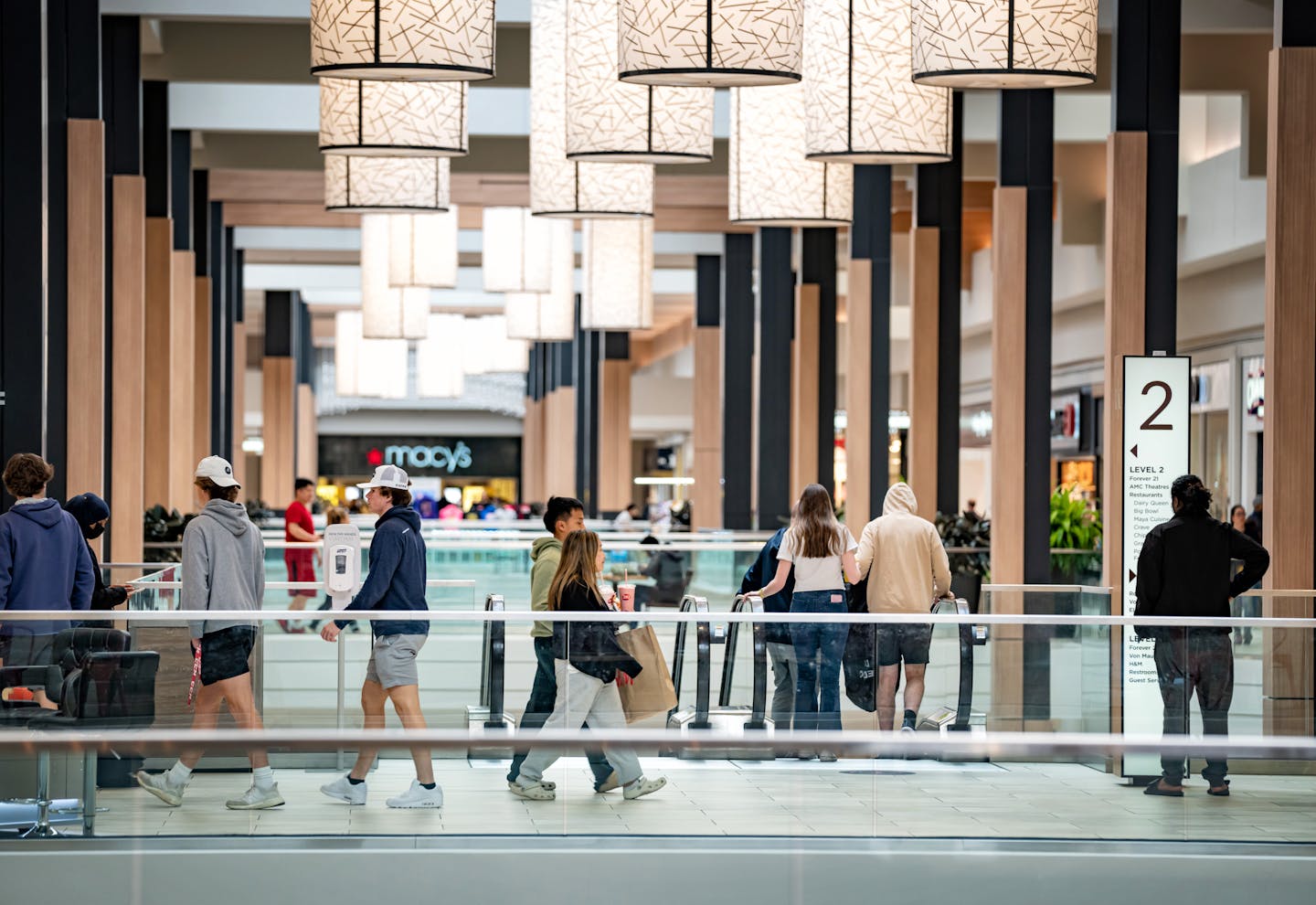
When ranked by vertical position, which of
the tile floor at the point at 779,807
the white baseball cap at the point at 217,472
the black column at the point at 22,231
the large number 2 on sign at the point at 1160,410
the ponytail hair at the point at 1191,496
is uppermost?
the black column at the point at 22,231

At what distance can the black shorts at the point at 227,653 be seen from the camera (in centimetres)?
770

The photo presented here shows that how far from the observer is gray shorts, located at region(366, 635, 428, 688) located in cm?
775

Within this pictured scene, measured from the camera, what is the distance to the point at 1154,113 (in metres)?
12.5

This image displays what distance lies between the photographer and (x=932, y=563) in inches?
376

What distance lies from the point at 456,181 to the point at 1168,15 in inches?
569

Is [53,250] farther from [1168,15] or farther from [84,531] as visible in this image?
[1168,15]

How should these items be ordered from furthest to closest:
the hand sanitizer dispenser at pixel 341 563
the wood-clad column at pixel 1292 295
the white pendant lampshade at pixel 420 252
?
the white pendant lampshade at pixel 420 252, the wood-clad column at pixel 1292 295, the hand sanitizer dispenser at pixel 341 563

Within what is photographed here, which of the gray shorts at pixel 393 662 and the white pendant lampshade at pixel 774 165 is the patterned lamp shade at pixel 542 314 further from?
the gray shorts at pixel 393 662

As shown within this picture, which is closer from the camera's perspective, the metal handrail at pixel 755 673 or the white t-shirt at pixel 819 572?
the metal handrail at pixel 755 673

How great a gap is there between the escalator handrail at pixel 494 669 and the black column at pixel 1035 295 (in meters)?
7.87

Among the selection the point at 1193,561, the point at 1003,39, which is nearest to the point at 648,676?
the point at 1003,39

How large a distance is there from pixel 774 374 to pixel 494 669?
17.4 meters

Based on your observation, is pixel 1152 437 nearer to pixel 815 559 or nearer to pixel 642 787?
pixel 815 559

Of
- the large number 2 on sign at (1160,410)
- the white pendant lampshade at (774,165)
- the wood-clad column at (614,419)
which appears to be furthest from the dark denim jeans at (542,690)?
the wood-clad column at (614,419)
